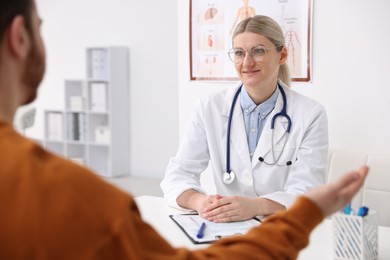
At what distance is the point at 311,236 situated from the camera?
1514 millimetres

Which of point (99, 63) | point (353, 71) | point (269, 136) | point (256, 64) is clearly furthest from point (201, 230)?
point (99, 63)

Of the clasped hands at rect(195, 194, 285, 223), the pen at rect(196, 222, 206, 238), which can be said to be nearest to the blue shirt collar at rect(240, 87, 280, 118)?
the clasped hands at rect(195, 194, 285, 223)

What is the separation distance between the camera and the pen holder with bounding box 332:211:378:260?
50.8 inches

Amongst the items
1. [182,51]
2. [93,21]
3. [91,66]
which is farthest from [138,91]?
[182,51]

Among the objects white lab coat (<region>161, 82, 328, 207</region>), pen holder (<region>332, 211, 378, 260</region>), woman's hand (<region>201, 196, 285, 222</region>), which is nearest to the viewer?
pen holder (<region>332, 211, 378, 260</region>)

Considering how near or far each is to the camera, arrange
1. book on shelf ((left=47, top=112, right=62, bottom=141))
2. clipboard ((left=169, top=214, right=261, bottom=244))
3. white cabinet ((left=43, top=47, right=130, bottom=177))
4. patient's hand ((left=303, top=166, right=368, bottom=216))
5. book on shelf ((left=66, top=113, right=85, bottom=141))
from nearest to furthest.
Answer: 1. patient's hand ((left=303, top=166, right=368, bottom=216))
2. clipboard ((left=169, top=214, right=261, bottom=244))
3. white cabinet ((left=43, top=47, right=130, bottom=177))
4. book on shelf ((left=66, top=113, right=85, bottom=141))
5. book on shelf ((left=47, top=112, right=62, bottom=141))

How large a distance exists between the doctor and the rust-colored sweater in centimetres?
117

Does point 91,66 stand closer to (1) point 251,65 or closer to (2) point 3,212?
(1) point 251,65

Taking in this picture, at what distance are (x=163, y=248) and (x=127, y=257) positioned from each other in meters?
0.09

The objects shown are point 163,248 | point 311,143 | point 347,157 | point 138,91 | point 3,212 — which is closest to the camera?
point 3,212

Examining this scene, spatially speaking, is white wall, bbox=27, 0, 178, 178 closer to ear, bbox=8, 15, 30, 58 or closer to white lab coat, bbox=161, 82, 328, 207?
white lab coat, bbox=161, 82, 328, 207

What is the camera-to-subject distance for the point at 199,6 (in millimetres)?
3152

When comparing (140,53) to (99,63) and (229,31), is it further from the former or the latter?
(229,31)

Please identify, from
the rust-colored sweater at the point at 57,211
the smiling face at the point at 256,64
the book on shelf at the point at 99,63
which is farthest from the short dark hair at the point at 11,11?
the book on shelf at the point at 99,63
